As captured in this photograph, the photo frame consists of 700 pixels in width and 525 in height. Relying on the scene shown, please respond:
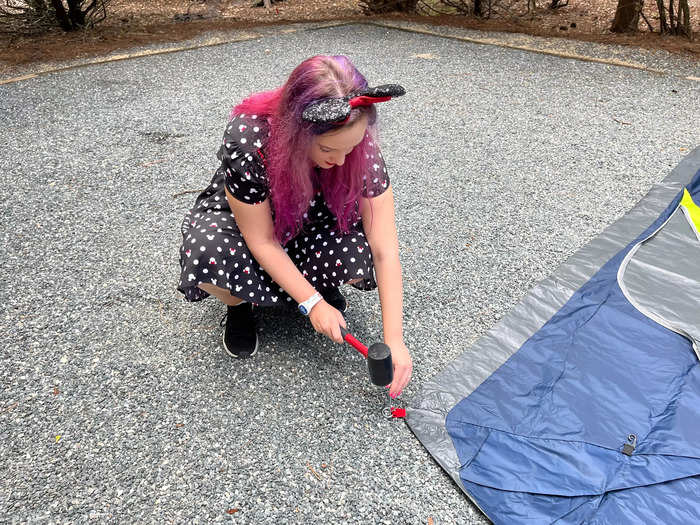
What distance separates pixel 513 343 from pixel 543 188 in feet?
3.42

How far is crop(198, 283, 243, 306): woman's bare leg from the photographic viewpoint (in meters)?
1.40

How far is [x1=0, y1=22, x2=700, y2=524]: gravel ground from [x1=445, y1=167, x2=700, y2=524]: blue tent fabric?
0.13 m

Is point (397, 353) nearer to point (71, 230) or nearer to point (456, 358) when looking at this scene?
point (456, 358)

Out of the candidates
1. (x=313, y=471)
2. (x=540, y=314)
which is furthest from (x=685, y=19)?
(x=313, y=471)

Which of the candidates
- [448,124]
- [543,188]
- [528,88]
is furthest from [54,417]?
[528,88]

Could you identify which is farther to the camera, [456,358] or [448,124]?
[448,124]

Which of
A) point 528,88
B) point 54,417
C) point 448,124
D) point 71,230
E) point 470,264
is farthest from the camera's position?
point 528,88

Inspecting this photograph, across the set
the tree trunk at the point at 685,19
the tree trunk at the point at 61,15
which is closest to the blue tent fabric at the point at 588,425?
the tree trunk at the point at 685,19

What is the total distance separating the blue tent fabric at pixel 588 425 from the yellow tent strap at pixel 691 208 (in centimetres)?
61

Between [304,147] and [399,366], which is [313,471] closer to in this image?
[399,366]

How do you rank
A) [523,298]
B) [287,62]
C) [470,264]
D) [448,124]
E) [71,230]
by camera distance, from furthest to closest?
[287,62] < [448,124] < [71,230] < [470,264] < [523,298]

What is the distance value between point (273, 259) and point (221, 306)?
52cm

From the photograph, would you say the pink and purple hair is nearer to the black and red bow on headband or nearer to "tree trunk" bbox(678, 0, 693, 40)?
the black and red bow on headband

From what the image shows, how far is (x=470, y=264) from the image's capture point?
1932 millimetres
